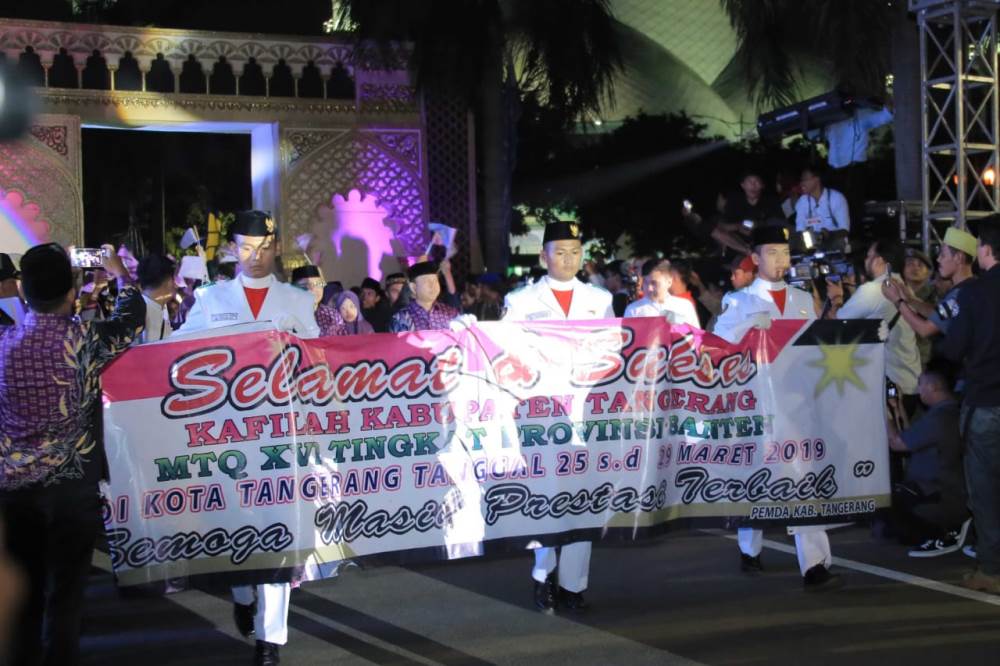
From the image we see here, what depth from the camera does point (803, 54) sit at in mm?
18281

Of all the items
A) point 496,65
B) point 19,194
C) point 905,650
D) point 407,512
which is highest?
point 496,65

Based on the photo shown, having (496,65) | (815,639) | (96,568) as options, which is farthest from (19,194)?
(815,639)

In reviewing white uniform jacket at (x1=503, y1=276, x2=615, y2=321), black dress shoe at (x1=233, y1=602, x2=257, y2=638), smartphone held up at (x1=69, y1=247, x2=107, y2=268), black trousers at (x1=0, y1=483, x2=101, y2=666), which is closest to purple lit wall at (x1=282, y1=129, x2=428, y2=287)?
smartphone held up at (x1=69, y1=247, x2=107, y2=268)

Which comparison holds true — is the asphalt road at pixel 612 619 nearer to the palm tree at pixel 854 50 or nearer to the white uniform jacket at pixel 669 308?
the white uniform jacket at pixel 669 308

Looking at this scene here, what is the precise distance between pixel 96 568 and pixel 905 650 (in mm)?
5353

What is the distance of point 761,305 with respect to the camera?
7668 mm

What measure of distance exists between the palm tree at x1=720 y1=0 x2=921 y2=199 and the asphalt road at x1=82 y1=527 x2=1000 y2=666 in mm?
8911

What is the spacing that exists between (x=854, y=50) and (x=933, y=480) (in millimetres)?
8371

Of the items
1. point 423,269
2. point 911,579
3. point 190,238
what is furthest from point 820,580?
point 190,238

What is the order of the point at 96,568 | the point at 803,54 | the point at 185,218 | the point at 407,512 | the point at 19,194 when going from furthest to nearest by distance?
the point at 185,218
the point at 803,54
the point at 19,194
the point at 96,568
the point at 407,512

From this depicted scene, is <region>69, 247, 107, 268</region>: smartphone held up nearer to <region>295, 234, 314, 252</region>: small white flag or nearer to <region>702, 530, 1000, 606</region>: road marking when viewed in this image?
<region>295, 234, 314, 252</region>: small white flag

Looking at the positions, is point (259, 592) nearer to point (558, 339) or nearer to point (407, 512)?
point (407, 512)

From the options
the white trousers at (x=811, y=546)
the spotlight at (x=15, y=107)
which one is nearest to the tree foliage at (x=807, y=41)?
the spotlight at (x=15, y=107)

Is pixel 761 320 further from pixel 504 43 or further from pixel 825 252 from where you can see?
pixel 504 43
